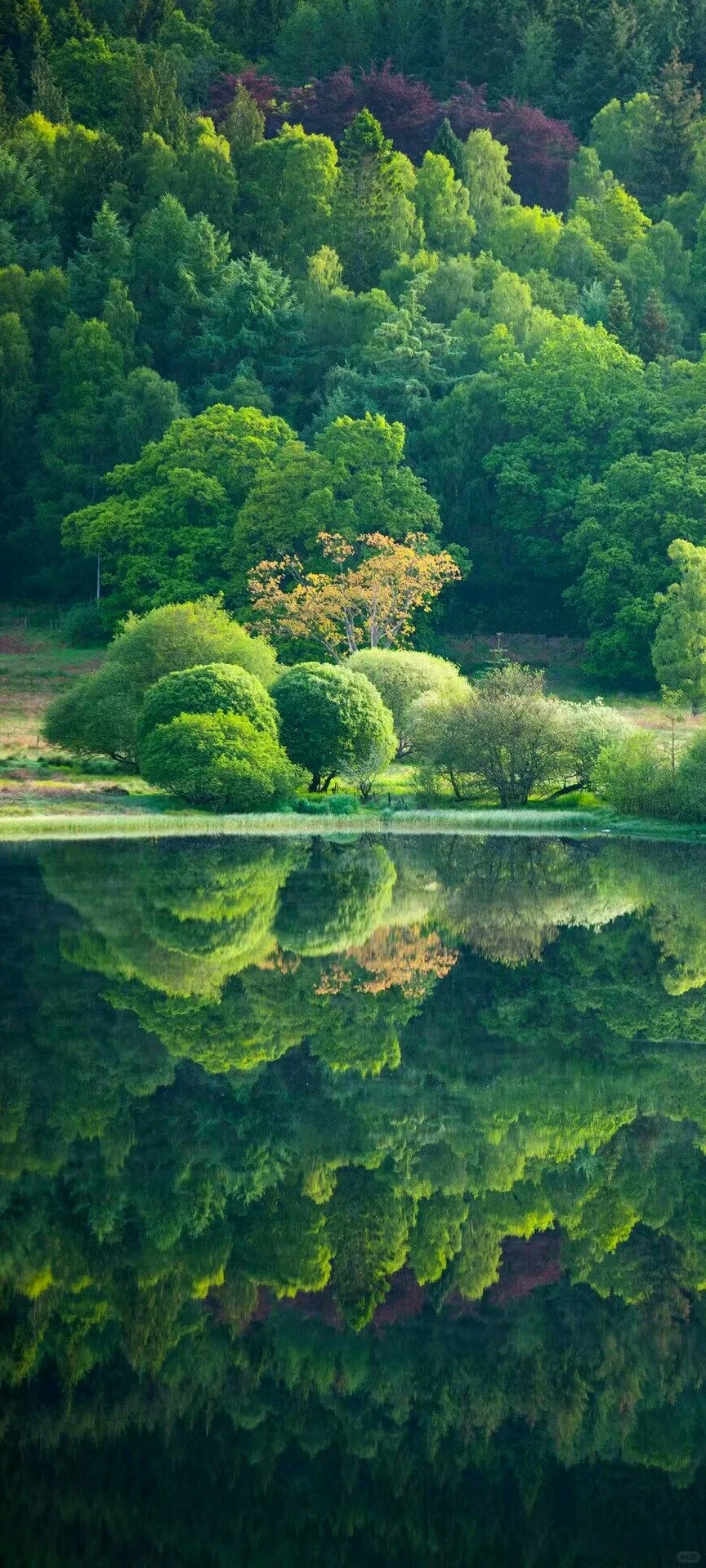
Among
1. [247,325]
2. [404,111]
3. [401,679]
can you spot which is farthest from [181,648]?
[404,111]

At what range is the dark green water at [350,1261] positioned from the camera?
7922mm

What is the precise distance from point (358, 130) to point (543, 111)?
23.9 metres

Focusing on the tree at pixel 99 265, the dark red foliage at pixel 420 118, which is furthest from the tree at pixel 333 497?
the dark red foliage at pixel 420 118

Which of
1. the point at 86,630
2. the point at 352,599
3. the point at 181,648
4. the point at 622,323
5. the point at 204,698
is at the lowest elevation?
the point at 204,698

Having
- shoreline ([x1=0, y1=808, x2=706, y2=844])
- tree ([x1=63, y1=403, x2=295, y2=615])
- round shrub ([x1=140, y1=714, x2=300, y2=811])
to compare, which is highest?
tree ([x1=63, y1=403, x2=295, y2=615])

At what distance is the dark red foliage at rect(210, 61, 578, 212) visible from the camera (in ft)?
344

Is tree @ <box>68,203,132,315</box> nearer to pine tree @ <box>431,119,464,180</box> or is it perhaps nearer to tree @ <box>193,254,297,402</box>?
tree @ <box>193,254,297,402</box>

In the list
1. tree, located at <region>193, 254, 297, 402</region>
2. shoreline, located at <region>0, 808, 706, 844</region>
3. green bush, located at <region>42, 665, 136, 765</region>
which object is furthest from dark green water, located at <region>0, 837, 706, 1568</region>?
tree, located at <region>193, 254, 297, 402</region>

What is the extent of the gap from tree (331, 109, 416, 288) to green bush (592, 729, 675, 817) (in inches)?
2135

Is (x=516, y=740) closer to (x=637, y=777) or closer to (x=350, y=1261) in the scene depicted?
(x=637, y=777)

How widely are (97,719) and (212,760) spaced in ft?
17.1

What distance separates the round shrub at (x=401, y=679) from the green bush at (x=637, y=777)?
7.79m

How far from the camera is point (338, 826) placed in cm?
3816

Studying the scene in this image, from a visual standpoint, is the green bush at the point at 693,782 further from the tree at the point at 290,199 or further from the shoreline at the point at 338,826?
the tree at the point at 290,199
